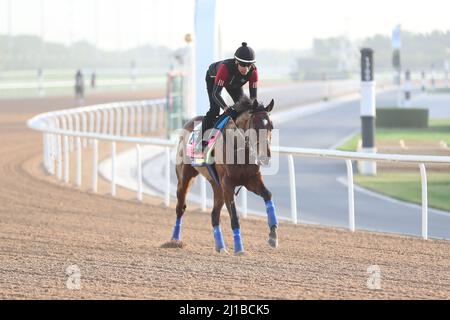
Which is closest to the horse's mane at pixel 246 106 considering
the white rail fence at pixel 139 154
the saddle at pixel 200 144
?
the saddle at pixel 200 144

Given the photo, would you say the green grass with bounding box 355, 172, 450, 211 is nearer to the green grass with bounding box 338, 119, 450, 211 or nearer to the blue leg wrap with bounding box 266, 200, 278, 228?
the green grass with bounding box 338, 119, 450, 211

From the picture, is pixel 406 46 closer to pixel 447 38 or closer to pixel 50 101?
pixel 50 101

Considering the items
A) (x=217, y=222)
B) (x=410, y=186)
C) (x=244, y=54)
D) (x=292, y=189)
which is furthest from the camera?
(x=410, y=186)

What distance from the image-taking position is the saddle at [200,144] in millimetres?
9219

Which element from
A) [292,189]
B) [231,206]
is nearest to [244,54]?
[231,206]

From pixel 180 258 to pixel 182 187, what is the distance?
4.14 ft

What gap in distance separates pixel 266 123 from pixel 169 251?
5.37 ft

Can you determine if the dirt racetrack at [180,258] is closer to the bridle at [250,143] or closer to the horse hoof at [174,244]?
the horse hoof at [174,244]

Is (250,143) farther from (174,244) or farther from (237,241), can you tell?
(174,244)

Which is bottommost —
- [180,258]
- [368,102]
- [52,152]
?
[180,258]

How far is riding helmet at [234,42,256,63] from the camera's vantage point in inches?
352

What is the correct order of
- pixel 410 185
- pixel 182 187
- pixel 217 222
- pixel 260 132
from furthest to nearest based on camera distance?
pixel 410 185 < pixel 182 187 < pixel 217 222 < pixel 260 132

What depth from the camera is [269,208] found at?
29.6 ft

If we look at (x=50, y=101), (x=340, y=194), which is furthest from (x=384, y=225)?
(x=50, y=101)
